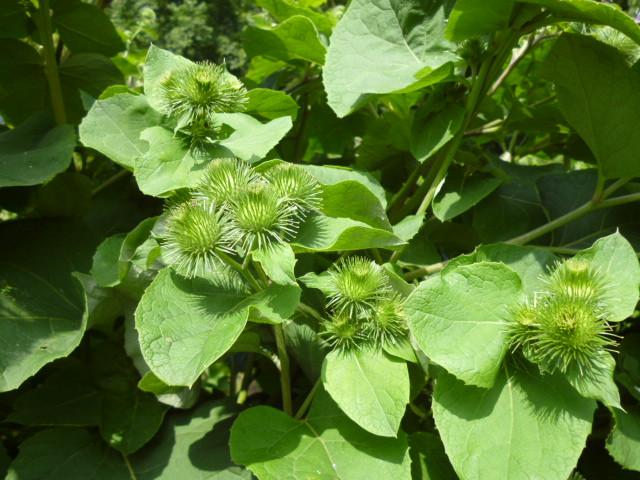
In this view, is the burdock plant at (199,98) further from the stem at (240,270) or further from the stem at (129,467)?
the stem at (129,467)

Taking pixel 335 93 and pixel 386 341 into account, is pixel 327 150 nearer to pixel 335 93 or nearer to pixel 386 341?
pixel 335 93

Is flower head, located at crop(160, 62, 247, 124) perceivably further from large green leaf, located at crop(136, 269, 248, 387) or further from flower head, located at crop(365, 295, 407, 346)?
flower head, located at crop(365, 295, 407, 346)

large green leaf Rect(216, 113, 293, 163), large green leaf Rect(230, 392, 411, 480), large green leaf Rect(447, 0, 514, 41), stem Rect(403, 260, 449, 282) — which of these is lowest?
large green leaf Rect(230, 392, 411, 480)

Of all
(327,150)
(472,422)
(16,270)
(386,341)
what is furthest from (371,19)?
(16,270)

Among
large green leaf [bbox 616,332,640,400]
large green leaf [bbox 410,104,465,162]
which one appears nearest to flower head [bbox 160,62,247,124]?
large green leaf [bbox 410,104,465,162]

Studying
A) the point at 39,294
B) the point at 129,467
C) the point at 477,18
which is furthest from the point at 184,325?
the point at 477,18

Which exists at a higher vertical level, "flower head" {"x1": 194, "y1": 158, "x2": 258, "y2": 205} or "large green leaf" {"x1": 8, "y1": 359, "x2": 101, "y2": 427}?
"flower head" {"x1": 194, "y1": 158, "x2": 258, "y2": 205}
